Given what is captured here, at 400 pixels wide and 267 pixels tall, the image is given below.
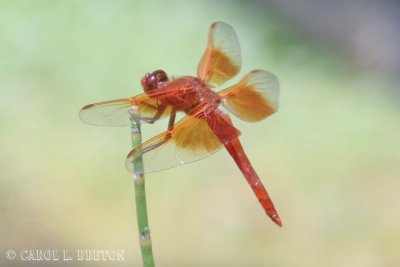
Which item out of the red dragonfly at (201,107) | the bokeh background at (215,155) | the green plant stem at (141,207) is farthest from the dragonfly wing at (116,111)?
the bokeh background at (215,155)

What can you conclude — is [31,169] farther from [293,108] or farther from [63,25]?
[293,108]

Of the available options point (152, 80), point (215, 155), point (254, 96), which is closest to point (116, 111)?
point (152, 80)

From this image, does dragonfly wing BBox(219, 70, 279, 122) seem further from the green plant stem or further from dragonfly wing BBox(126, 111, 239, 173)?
the green plant stem

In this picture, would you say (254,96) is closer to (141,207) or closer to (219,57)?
(219,57)

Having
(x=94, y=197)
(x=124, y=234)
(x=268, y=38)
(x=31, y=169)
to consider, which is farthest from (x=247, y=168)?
(x=268, y=38)

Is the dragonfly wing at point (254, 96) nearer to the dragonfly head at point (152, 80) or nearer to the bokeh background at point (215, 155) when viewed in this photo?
the dragonfly head at point (152, 80)

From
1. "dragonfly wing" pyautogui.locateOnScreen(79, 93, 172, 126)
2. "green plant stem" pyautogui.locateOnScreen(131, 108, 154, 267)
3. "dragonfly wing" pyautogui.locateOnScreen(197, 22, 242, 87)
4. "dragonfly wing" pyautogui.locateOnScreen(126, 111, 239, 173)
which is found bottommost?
"green plant stem" pyautogui.locateOnScreen(131, 108, 154, 267)

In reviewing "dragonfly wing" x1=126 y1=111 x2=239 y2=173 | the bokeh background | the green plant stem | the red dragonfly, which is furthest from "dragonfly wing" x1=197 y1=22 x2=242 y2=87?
the bokeh background
